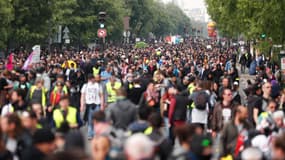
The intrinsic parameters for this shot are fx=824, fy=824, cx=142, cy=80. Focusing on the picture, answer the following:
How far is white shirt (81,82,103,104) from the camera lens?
18.8 metres

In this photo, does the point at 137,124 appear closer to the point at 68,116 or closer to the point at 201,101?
the point at 68,116

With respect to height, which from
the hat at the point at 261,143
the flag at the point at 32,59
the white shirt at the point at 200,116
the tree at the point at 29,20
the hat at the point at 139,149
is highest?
the tree at the point at 29,20

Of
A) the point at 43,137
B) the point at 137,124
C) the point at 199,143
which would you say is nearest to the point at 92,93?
the point at 137,124

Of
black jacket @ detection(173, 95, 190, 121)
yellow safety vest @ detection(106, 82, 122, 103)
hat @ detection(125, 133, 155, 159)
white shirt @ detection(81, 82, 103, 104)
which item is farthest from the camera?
yellow safety vest @ detection(106, 82, 122, 103)

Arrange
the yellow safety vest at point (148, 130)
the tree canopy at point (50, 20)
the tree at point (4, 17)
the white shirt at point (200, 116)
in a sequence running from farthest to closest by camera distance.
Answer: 1. the tree canopy at point (50, 20)
2. the tree at point (4, 17)
3. the white shirt at point (200, 116)
4. the yellow safety vest at point (148, 130)

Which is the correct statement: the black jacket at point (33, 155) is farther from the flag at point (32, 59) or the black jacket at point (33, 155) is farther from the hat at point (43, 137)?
the flag at point (32, 59)

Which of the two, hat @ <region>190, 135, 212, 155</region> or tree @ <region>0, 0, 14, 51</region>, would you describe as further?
tree @ <region>0, 0, 14, 51</region>

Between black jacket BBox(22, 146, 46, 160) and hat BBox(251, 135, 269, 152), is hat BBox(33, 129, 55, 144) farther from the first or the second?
hat BBox(251, 135, 269, 152)

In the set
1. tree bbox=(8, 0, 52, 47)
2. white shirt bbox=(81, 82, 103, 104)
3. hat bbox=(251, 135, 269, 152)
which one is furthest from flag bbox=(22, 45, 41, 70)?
tree bbox=(8, 0, 52, 47)

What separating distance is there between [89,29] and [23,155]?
67973 millimetres

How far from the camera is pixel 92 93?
18.8 metres

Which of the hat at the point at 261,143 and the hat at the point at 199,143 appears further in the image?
the hat at the point at 261,143

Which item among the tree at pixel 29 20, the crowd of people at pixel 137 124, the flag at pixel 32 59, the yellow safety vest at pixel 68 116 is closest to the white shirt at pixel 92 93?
the crowd of people at pixel 137 124

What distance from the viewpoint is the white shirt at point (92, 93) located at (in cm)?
1880
